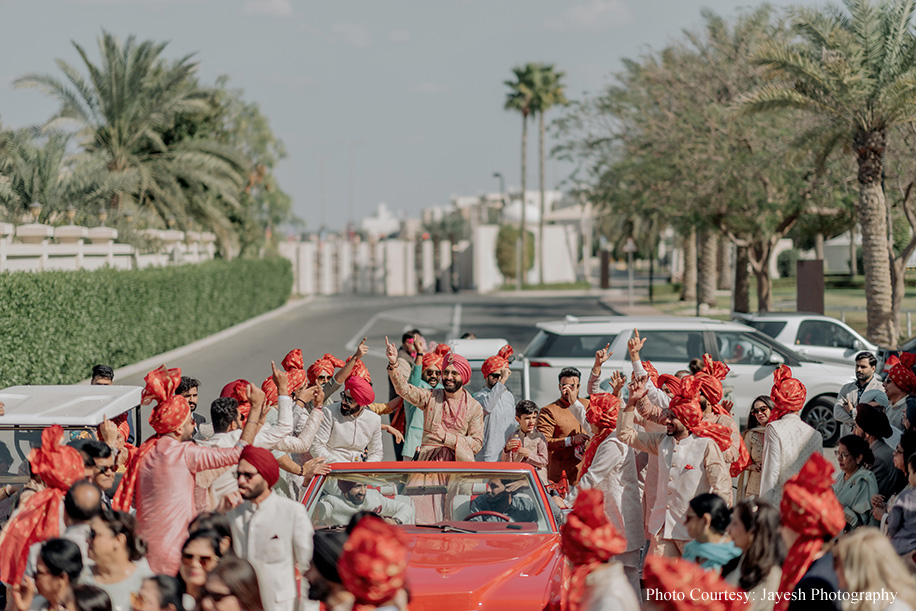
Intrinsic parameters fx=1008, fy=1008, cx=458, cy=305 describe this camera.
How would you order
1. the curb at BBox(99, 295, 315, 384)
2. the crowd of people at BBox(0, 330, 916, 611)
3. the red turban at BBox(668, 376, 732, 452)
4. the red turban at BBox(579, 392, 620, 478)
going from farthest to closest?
the curb at BBox(99, 295, 315, 384), the red turban at BBox(579, 392, 620, 478), the red turban at BBox(668, 376, 732, 452), the crowd of people at BBox(0, 330, 916, 611)

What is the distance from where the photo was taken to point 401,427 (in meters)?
10.4

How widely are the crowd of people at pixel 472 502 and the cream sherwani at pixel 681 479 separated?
0.01m

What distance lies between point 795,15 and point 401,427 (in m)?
16.9

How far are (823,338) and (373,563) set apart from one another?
51.0 feet

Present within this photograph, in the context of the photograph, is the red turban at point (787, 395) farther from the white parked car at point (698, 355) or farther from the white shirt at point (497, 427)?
the white parked car at point (698, 355)

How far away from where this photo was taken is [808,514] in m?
4.80

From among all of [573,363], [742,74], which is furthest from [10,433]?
[742,74]

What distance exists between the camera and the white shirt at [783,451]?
7258 millimetres

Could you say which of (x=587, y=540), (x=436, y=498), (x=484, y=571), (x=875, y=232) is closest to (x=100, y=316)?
(x=436, y=498)

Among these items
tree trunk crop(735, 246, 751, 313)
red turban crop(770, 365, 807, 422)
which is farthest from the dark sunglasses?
tree trunk crop(735, 246, 751, 313)

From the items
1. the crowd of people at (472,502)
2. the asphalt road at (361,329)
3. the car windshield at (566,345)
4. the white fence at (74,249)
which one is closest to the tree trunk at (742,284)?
the asphalt road at (361,329)

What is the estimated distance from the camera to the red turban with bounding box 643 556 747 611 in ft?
12.5

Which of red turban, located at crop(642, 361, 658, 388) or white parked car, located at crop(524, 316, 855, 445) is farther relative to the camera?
white parked car, located at crop(524, 316, 855, 445)

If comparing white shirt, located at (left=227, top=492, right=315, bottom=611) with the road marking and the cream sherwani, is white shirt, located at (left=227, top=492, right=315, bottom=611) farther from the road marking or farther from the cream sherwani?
the road marking
